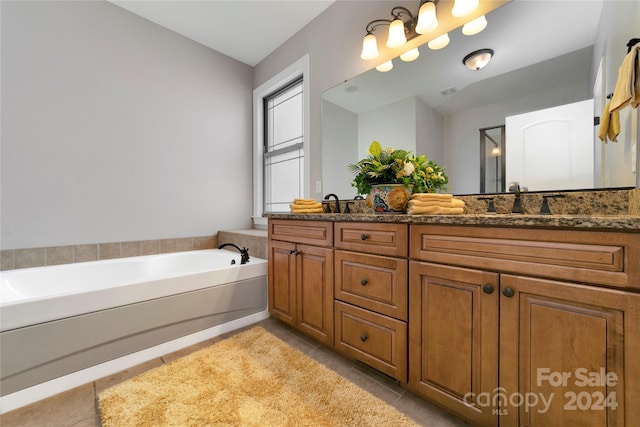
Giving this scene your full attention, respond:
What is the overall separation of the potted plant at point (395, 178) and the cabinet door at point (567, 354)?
0.68m

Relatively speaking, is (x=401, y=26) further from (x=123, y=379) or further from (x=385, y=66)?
(x=123, y=379)

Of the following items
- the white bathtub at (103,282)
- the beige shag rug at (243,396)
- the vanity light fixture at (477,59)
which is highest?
the vanity light fixture at (477,59)

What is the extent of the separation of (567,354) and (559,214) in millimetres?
720

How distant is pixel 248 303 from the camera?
7.13ft

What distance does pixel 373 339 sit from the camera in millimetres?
1347

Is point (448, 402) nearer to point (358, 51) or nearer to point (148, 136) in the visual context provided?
point (358, 51)

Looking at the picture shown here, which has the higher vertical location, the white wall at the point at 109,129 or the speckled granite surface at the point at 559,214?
the white wall at the point at 109,129

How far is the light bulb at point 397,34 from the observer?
5.82 feet

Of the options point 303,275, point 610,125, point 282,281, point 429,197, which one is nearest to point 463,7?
point 610,125

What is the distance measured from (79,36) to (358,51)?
2322 millimetres

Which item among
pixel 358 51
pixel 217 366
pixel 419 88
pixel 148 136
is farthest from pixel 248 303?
pixel 358 51

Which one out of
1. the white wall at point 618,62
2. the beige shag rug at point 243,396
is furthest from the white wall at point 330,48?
the beige shag rug at point 243,396

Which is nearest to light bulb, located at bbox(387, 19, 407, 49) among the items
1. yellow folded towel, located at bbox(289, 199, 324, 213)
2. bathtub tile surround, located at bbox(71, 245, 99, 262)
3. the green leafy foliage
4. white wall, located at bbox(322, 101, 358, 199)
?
white wall, located at bbox(322, 101, 358, 199)

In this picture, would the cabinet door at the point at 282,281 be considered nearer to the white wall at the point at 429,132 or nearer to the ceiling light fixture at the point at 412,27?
the white wall at the point at 429,132
